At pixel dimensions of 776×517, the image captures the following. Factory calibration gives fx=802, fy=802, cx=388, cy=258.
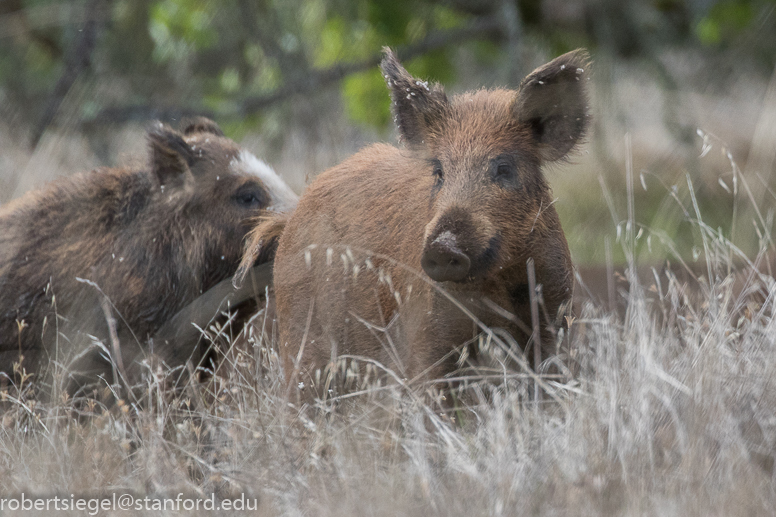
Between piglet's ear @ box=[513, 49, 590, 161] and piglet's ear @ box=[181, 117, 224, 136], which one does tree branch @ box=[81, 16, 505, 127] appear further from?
piglet's ear @ box=[513, 49, 590, 161]

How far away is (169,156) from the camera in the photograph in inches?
236

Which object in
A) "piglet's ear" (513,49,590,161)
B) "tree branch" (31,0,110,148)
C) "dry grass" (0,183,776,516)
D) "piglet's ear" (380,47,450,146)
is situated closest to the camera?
"dry grass" (0,183,776,516)

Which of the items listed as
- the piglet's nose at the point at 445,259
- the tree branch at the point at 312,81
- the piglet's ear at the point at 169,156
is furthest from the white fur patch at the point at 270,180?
the piglet's nose at the point at 445,259

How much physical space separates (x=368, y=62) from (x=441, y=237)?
4934mm

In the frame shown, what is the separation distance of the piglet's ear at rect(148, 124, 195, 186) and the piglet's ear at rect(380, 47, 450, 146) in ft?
7.95

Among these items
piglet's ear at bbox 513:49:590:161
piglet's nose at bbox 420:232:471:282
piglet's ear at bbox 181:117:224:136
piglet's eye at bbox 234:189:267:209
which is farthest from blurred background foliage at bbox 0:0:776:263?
piglet's nose at bbox 420:232:471:282

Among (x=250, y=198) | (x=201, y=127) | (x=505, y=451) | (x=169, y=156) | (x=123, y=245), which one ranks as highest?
(x=201, y=127)

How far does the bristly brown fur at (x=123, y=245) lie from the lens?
17.5ft

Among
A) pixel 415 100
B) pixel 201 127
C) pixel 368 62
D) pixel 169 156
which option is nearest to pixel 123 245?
pixel 169 156

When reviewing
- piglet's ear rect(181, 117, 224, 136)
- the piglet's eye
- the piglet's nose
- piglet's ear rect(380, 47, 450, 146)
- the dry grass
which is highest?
piglet's ear rect(380, 47, 450, 146)

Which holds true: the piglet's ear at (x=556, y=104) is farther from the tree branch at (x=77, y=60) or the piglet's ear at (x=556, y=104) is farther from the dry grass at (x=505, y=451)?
the tree branch at (x=77, y=60)

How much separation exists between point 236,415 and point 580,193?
4874mm

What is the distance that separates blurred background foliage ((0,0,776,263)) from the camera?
7.35m

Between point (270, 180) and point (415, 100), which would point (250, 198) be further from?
point (415, 100)
